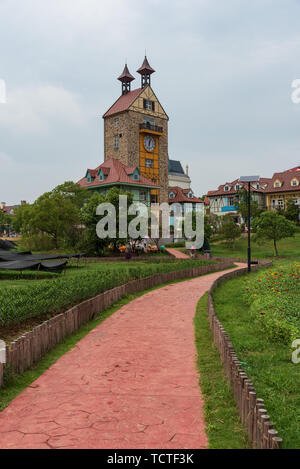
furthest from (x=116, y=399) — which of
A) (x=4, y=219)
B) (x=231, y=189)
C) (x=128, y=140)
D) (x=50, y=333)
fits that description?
(x=4, y=219)

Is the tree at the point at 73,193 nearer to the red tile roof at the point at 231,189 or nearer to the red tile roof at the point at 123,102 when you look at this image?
the red tile roof at the point at 123,102

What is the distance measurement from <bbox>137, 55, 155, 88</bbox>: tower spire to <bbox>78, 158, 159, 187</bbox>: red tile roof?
575 inches

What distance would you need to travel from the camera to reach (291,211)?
231 feet

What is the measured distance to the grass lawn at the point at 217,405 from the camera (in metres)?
6.50

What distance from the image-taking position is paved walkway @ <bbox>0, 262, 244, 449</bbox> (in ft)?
21.6

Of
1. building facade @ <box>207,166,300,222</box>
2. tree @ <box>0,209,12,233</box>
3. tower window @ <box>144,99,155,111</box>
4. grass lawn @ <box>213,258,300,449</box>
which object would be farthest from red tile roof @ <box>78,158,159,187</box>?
grass lawn @ <box>213,258,300,449</box>

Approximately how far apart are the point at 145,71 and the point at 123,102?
277 inches

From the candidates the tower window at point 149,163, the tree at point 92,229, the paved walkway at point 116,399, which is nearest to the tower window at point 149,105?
the tower window at point 149,163

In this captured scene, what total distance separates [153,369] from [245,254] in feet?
149

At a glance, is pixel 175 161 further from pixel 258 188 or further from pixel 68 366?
pixel 68 366

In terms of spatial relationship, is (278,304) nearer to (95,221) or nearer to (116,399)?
(116,399)

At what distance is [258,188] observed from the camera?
79.8 metres

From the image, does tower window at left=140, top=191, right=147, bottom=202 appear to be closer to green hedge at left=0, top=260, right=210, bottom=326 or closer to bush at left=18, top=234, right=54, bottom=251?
bush at left=18, top=234, right=54, bottom=251

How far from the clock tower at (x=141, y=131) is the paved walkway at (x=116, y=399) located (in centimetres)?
4716
